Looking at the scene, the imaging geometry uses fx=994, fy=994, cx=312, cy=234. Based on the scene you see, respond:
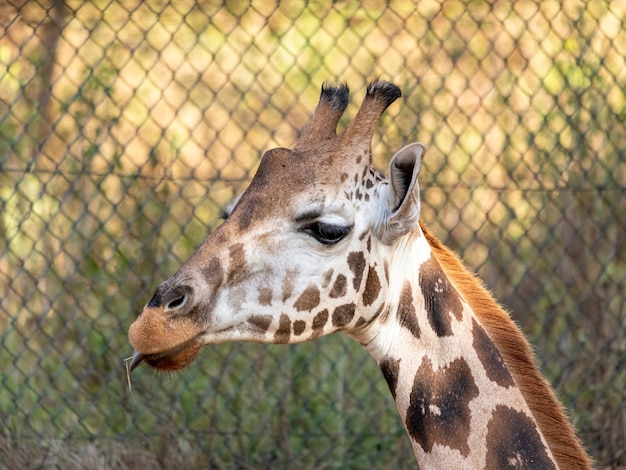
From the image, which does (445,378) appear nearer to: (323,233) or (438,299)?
(438,299)

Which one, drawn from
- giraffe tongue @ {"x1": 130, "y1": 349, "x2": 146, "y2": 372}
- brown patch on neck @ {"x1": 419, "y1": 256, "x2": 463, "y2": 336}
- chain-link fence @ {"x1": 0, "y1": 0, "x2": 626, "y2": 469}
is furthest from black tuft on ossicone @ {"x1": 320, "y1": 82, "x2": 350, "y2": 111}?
chain-link fence @ {"x1": 0, "y1": 0, "x2": 626, "y2": 469}

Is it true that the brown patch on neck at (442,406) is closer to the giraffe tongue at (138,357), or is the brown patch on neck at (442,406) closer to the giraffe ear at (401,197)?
the giraffe ear at (401,197)

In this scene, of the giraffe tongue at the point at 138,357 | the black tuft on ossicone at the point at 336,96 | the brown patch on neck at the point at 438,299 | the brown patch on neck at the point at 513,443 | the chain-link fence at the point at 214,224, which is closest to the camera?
the giraffe tongue at the point at 138,357

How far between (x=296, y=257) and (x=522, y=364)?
0.78 metres

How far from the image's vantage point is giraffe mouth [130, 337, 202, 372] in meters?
2.71

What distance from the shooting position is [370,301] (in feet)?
9.49

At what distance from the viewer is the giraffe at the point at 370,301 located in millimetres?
2771

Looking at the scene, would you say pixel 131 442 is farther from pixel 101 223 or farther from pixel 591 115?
pixel 591 115

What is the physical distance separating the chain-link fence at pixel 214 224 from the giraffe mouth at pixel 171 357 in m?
2.28

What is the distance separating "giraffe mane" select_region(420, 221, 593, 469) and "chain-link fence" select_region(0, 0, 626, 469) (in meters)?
2.07

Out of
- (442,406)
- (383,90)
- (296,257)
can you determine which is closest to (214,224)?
(383,90)

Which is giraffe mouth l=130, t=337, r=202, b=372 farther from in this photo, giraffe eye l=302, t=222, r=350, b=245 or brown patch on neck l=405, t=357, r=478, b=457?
brown patch on neck l=405, t=357, r=478, b=457

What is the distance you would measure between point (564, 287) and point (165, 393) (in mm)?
2338

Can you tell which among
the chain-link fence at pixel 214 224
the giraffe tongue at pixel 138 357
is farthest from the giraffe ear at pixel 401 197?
the chain-link fence at pixel 214 224
